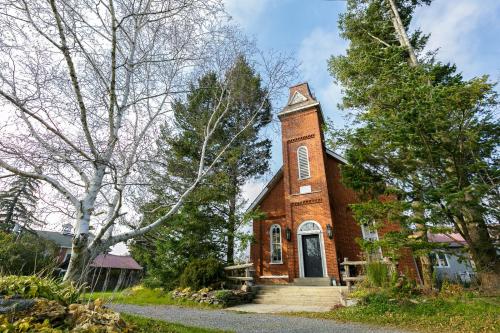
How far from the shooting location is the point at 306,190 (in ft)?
49.0

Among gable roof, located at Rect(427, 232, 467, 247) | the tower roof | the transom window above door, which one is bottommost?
gable roof, located at Rect(427, 232, 467, 247)

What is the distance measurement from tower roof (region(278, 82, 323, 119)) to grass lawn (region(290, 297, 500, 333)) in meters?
11.5

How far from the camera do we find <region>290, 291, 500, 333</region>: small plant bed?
21.0 feet

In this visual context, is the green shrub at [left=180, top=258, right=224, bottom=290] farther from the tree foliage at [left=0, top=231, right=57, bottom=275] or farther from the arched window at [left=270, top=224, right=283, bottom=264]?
the tree foliage at [left=0, top=231, right=57, bottom=275]

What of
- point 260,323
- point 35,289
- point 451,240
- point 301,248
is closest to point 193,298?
point 260,323

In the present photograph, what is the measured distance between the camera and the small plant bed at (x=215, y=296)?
33.9 ft

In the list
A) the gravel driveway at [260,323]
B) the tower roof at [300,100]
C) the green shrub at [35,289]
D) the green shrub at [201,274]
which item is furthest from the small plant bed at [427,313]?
the tower roof at [300,100]

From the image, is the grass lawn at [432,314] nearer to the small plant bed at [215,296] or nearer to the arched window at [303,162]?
the small plant bed at [215,296]

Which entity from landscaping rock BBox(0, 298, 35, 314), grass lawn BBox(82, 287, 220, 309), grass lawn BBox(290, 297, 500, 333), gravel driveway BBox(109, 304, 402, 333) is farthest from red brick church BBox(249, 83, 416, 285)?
landscaping rock BBox(0, 298, 35, 314)

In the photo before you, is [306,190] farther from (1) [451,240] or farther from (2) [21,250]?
(2) [21,250]

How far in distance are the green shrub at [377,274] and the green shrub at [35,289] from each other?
27.5 ft

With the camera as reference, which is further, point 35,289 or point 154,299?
point 154,299

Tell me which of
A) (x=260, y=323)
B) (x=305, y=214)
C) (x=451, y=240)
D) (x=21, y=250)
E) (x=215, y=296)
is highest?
(x=305, y=214)

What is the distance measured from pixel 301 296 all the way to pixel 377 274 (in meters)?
3.28
